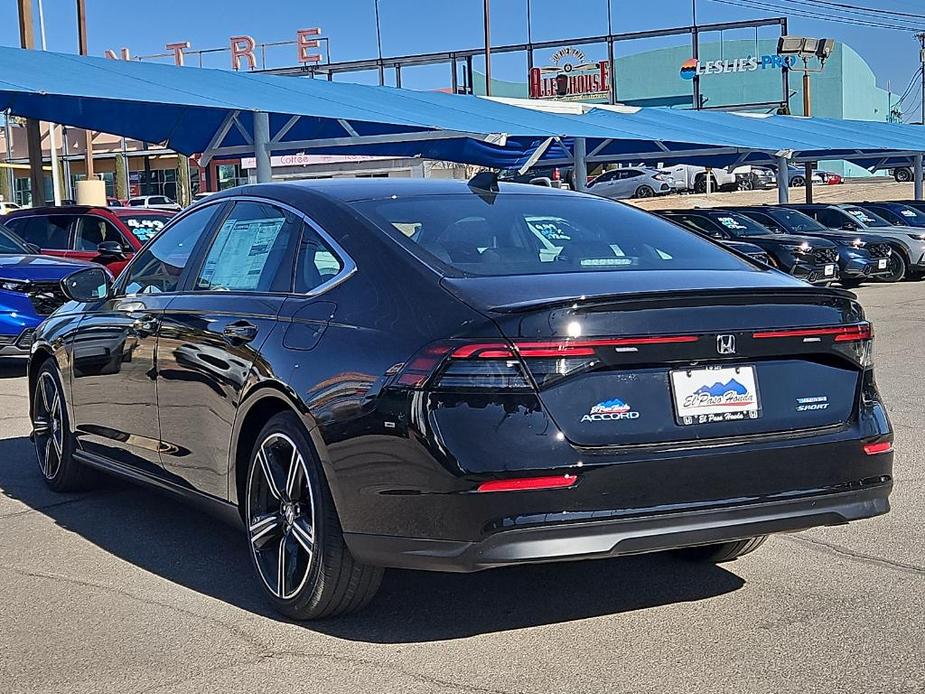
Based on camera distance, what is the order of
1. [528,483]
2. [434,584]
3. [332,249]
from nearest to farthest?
1. [528,483]
2. [332,249]
3. [434,584]

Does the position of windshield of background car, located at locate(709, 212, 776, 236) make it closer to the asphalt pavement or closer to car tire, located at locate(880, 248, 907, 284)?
car tire, located at locate(880, 248, 907, 284)

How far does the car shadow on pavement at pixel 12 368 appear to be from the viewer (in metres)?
12.1

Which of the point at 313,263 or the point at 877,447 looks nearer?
the point at 877,447

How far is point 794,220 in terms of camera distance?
23297 millimetres

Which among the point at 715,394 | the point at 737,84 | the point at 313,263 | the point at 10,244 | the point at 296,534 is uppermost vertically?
the point at 737,84

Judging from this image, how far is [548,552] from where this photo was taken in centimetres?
386

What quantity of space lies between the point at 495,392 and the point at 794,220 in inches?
807

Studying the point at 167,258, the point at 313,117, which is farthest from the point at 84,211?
the point at 167,258

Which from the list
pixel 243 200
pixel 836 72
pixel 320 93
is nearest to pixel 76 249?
pixel 320 93

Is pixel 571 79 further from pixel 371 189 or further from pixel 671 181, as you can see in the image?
pixel 371 189

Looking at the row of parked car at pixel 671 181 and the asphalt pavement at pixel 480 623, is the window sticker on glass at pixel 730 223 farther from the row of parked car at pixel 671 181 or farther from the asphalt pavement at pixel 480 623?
the row of parked car at pixel 671 181

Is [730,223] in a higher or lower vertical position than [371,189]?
lower

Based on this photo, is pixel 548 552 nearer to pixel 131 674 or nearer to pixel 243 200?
pixel 131 674

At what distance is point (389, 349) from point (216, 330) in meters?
1.17
